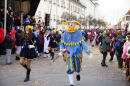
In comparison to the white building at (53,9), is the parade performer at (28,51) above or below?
below

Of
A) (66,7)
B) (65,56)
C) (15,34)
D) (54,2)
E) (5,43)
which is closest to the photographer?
(65,56)

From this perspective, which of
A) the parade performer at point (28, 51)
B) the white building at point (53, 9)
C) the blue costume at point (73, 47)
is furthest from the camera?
the white building at point (53, 9)

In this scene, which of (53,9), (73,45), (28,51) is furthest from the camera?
(53,9)

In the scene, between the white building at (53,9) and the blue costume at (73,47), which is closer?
the blue costume at (73,47)

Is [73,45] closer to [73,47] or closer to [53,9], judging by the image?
[73,47]

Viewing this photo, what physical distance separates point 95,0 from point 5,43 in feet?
423

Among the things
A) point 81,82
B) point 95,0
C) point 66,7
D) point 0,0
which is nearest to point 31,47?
point 81,82

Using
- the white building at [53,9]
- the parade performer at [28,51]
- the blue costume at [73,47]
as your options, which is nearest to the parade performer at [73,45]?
the blue costume at [73,47]

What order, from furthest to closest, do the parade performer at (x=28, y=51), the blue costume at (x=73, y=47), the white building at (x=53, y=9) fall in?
the white building at (x=53, y=9), the parade performer at (x=28, y=51), the blue costume at (x=73, y=47)

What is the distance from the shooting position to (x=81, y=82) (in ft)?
27.8

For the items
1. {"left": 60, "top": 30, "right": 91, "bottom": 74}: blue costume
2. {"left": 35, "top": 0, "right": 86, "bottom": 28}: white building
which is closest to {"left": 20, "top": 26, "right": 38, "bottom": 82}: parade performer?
{"left": 60, "top": 30, "right": 91, "bottom": 74}: blue costume

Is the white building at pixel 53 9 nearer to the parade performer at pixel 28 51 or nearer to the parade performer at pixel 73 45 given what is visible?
the parade performer at pixel 28 51

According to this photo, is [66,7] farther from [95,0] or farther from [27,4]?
[95,0]

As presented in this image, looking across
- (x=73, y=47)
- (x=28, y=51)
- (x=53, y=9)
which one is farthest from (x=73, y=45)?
(x=53, y=9)
